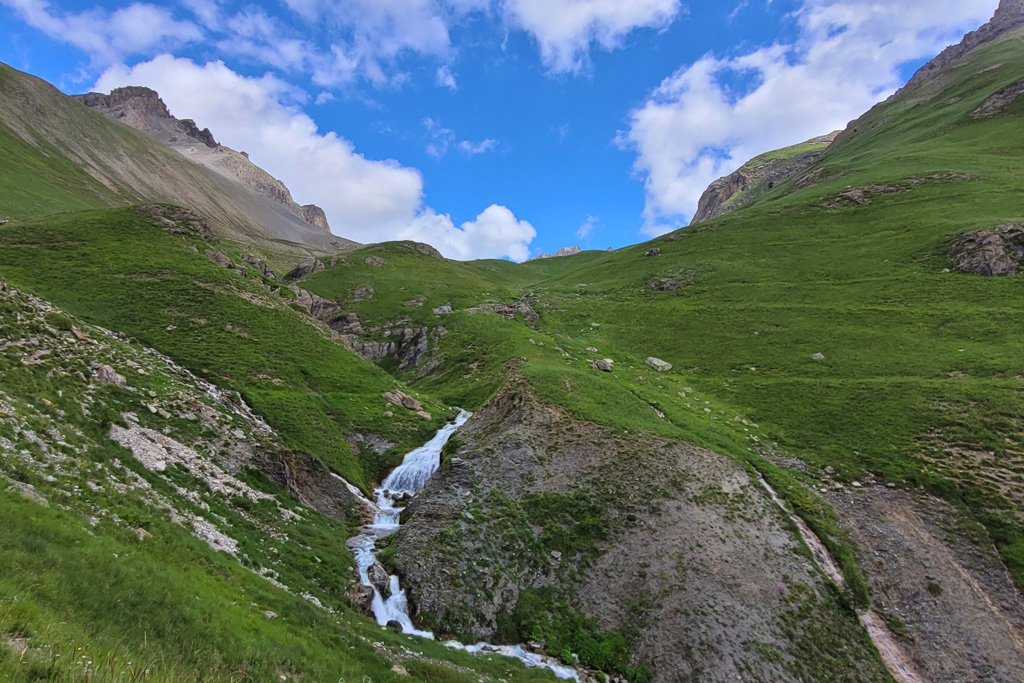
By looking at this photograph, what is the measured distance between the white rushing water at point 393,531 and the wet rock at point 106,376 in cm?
1670

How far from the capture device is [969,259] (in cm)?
6738

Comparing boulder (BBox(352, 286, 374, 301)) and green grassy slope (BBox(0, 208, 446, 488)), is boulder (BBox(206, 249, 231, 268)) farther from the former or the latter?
boulder (BBox(352, 286, 374, 301))

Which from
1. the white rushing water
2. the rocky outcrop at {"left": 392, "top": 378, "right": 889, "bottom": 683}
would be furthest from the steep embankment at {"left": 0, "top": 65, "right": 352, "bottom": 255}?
the rocky outcrop at {"left": 392, "top": 378, "right": 889, "bottom": 683}

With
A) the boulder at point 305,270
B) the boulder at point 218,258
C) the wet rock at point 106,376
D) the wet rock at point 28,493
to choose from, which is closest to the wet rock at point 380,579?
the wet rock at point 28,493

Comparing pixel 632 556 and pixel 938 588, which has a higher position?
pixel 938 588

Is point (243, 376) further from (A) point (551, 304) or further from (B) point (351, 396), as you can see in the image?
(A) point (551, 304)

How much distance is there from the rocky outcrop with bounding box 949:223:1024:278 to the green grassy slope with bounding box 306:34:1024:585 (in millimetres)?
2332

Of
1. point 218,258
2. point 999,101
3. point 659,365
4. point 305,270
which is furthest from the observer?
point 999,101

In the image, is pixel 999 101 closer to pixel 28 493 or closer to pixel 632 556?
pixel 632 556

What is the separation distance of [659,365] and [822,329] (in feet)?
72.5

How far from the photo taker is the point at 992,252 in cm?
6594

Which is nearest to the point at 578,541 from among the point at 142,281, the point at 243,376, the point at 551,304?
the point at 243,376

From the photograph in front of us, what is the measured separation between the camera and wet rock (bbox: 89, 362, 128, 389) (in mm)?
29053

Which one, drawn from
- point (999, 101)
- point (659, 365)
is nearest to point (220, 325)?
point (659, 365)
